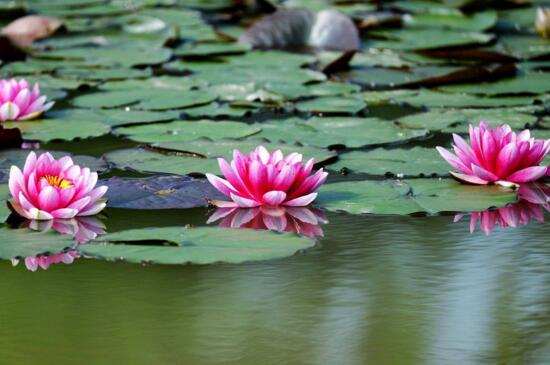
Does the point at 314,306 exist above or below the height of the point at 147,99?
above

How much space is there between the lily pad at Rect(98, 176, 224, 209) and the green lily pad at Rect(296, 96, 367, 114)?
132cm

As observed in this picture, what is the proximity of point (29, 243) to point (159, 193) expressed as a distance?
0.56 m

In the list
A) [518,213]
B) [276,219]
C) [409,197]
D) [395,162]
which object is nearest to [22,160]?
[276,219]

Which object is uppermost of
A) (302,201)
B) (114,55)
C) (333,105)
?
(302,201)

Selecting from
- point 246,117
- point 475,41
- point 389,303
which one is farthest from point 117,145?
point 475,41

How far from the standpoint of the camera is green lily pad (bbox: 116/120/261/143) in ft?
13.3

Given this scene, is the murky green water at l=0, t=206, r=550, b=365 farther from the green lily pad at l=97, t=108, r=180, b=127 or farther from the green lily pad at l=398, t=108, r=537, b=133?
the green lily pad at l=97, t=108, r=180, b=127

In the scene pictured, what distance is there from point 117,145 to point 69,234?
3.84 ft

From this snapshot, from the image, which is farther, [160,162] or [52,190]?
[160,162]

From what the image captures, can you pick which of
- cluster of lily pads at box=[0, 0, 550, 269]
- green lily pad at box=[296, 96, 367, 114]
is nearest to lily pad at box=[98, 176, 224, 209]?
cluster of lily pads at box=[0, 0, 550, 269]

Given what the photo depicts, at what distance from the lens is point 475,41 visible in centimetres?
638

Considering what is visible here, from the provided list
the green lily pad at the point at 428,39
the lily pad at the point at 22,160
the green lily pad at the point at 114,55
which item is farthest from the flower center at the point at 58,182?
the green lily pad at the point at 428,39

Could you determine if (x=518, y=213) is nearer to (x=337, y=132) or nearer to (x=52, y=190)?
(x=337, y=132)

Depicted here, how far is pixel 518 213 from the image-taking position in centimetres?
309
